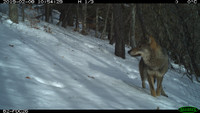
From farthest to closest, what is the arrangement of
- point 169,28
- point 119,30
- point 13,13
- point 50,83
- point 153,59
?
point 119,30 → point 13,13 → point 169,28 → point 153,59 → point 50,83

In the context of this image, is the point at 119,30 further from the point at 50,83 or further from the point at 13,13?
the point at 50,83

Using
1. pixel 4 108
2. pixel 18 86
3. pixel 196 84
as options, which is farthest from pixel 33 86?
pixel 196 84

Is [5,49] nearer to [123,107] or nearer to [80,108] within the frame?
[80,108]

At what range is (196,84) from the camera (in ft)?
31.2

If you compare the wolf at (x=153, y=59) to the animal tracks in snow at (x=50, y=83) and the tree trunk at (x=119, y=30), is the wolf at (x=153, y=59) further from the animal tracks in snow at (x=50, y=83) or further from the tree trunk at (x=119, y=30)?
the tree trunk at (x=119, y=30)

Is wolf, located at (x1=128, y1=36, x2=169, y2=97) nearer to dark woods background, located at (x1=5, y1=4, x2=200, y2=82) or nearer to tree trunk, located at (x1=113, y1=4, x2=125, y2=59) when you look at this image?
dark woods background, located at (x1=5, y1=4, x2=200, y2=82)

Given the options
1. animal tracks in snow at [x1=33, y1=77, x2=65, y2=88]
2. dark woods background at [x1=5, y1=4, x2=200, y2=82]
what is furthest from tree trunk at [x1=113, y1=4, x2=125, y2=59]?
animal tracks in snow at [x1=33, y1=77, x2=65, y2=88]

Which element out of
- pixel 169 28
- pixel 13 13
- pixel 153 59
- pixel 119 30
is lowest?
pixel 153 59

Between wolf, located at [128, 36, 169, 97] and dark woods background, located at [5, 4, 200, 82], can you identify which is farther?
dark woods background, located at [5, 4, 200, 82]

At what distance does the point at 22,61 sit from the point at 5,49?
44.7 inches

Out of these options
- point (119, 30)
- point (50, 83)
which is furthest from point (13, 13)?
point (50, 83)

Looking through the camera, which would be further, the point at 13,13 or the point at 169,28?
the point at 13,13

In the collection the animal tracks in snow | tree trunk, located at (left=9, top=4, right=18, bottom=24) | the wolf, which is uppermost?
tree trunk, located at (left=9, top=4, right=18, bottom=24)

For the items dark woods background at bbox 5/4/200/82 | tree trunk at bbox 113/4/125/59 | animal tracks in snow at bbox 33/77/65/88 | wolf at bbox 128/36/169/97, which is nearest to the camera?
animal tracks in snow at bbox 33/77/65/88
